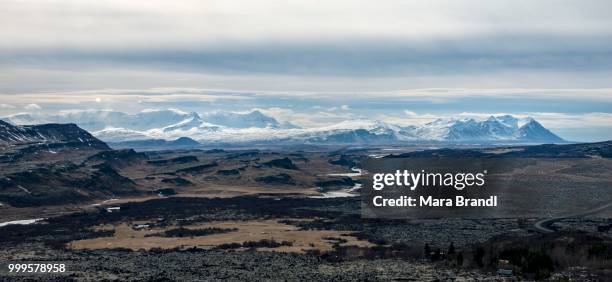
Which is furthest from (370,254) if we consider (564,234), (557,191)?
(557,191)

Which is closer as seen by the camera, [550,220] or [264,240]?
[264,240]

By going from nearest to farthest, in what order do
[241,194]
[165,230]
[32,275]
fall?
[32,275]
[165,230]
[241,194]

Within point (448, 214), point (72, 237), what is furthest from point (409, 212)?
point (72, 237)

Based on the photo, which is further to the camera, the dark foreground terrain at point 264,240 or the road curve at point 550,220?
the road curve at point 550,220

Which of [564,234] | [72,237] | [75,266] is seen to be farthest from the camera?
[72,237]

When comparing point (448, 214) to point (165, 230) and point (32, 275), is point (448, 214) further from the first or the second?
point (32, 275)

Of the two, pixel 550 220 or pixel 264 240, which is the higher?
pixel 264 240

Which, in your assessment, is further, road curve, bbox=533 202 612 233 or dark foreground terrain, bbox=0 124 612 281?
road curve, bbox=533 202 612 233

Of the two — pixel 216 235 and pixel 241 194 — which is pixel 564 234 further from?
pixel 241 194

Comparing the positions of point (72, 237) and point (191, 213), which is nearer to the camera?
point (72, 237)
